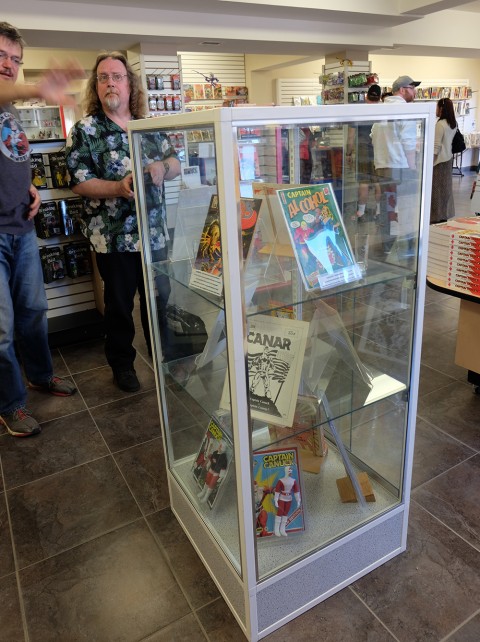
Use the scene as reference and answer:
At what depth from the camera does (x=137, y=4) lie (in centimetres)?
569

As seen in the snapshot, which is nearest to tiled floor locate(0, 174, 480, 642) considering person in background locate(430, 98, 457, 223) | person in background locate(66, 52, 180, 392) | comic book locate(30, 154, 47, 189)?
person in background locate(66, 52, 180, 392)

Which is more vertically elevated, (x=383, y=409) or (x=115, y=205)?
(x=115, y=205)

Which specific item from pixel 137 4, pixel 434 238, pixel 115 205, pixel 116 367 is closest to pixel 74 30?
pixel 137 4

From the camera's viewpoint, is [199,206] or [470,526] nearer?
[199,206]

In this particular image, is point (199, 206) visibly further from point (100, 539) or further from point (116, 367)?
point (116, 367)

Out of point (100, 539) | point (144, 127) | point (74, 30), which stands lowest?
point (100, 539)

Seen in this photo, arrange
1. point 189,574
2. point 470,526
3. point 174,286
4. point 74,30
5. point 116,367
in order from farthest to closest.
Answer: point 74,30, point 116,367, point 470,526, point 189,574, point 174,286

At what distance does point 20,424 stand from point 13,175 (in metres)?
1.21

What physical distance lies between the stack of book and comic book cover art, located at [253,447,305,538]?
1.32 metres

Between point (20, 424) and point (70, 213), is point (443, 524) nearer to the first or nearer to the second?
point (20, 424)

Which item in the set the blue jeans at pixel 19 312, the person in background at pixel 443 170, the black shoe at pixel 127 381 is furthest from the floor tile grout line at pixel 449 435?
the person in background at pixel 443 170

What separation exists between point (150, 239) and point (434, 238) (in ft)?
5.03

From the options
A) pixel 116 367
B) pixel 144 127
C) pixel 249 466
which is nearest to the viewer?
pixel 249 466

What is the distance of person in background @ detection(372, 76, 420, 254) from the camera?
1.25m
